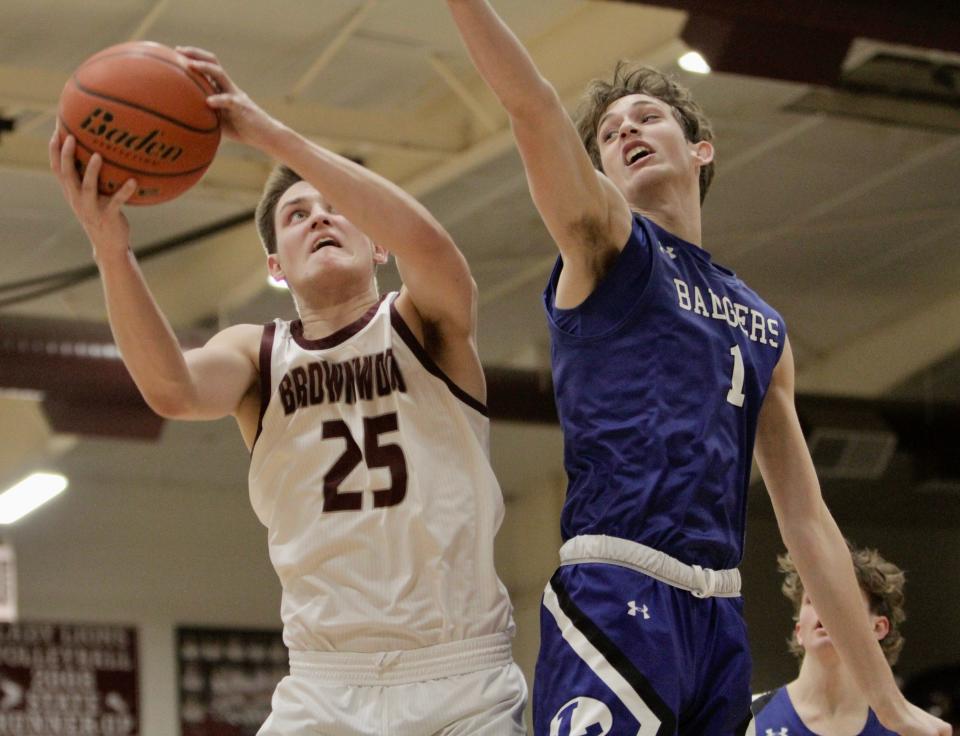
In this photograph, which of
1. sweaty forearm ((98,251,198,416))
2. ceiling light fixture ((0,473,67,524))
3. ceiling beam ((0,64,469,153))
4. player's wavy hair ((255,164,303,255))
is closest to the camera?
sweaty forearm ((98,251,198,416))

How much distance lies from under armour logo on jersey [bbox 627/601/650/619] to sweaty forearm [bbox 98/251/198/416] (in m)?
1.17

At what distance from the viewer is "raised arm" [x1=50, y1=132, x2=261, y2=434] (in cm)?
359

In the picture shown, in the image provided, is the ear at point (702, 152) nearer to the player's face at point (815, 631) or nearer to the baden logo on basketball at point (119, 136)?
the baden logo on basketball at point (119, 136)

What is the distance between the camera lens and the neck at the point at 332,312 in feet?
13.6

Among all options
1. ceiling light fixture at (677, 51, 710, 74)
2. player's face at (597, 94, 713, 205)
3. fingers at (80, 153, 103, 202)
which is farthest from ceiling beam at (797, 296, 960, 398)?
fingers at (80, 153, 103, 202)

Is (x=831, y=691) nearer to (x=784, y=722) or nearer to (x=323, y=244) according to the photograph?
(x=784, y=722)

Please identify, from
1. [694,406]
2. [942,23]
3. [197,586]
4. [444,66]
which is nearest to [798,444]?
[694,406]

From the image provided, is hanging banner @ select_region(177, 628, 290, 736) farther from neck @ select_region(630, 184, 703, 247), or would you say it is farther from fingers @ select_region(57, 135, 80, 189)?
fingers @ select_region(57, 135, 80, 189)

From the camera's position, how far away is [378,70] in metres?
10.1

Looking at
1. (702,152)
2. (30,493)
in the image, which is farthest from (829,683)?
(30,493)

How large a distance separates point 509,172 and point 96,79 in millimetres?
7166

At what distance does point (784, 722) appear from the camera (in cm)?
611

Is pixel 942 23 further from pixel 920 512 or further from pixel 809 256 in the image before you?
pixel 920 512

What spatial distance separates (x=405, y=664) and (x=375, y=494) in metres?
0.40
